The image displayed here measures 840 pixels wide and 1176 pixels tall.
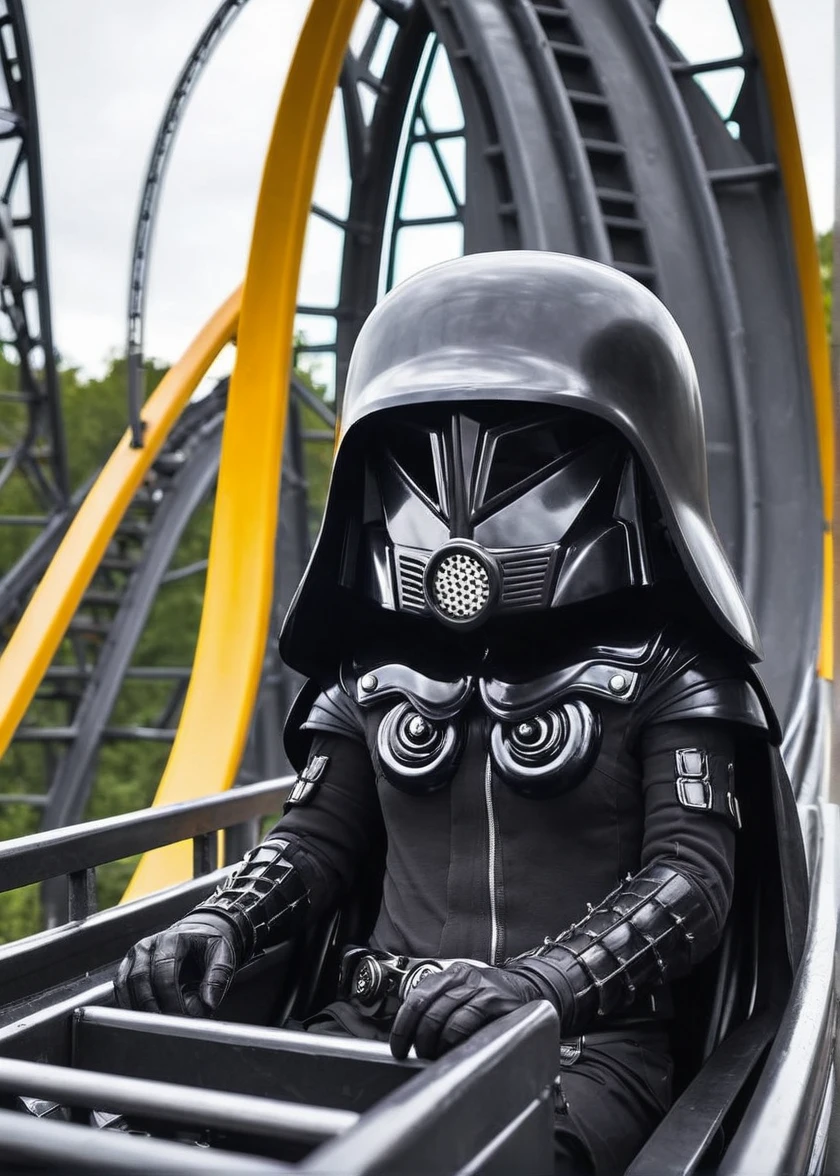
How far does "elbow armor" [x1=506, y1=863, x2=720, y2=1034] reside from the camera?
5.46ft

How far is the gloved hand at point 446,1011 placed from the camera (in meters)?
1.43

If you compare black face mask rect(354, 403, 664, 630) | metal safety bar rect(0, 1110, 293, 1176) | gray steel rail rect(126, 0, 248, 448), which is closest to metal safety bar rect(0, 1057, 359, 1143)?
metal safety bar rect(0, 1110, 293, 1176)

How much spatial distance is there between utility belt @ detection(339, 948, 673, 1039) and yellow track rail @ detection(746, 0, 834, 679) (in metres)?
4.49

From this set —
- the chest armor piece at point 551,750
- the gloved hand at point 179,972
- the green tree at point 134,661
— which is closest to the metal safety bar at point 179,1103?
the gloved hand at point 179,972

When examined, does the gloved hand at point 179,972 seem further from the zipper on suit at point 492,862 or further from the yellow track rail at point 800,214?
the yellow track rail at point 800,214

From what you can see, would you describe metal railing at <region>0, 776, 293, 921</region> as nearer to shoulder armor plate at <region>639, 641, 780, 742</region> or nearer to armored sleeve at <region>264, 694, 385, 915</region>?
armored sleeve at <region>264, 694, 385, 915</region>

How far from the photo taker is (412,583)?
2.04m

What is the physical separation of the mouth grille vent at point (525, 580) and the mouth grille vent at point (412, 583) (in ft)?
0.47

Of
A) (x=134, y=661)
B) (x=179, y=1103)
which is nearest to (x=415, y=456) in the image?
(x=179, y=1103)

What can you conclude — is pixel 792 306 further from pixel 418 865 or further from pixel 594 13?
pixel 418 865

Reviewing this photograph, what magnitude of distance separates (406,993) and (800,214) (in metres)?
5.63

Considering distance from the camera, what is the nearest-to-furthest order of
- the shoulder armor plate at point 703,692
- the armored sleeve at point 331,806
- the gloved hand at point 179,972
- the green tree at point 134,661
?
the gloved hand at point 179,972 < the shoulder armor plate at point 703,692 < the armored sleeve at point 331,806 < the green tree at point 134,661

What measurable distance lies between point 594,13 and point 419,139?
1.73 metres

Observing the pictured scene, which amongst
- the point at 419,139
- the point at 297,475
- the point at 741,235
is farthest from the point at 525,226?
the point at 297,475
